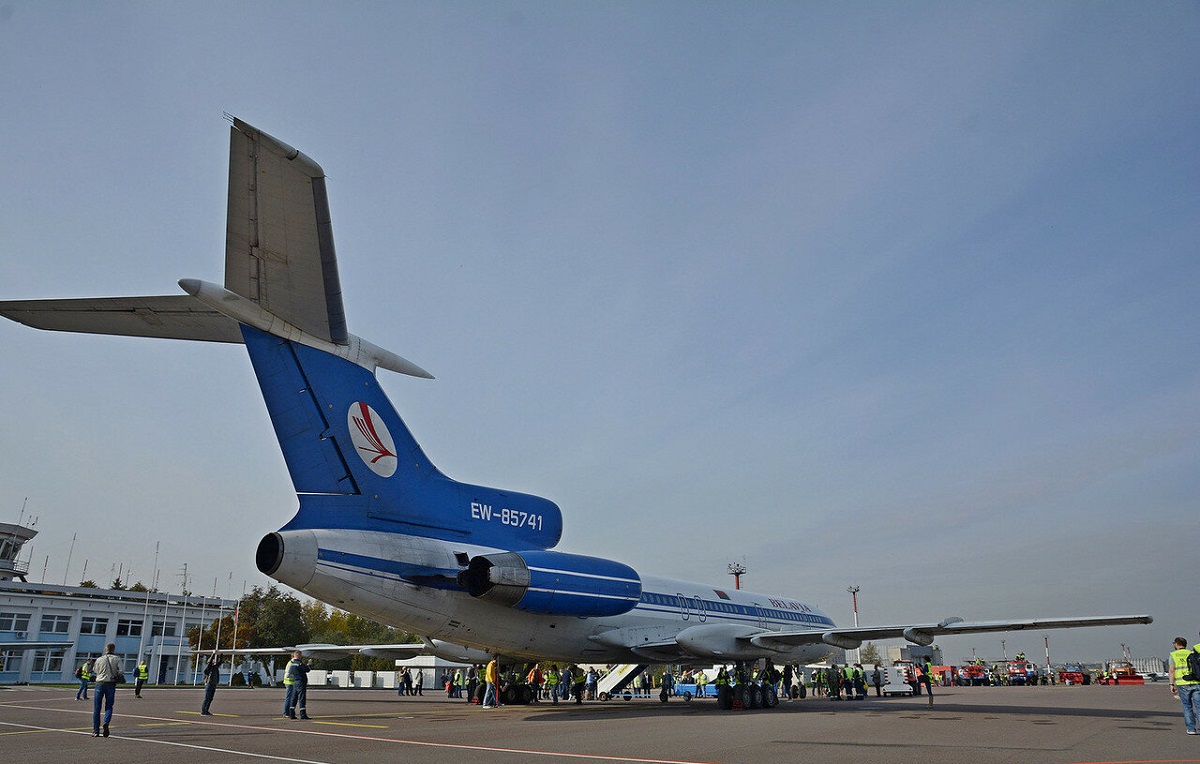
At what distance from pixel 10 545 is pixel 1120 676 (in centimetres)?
7292

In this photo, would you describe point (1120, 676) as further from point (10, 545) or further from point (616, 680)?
point (10, 545)

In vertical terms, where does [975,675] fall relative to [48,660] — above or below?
below

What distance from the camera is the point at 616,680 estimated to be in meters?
24.5

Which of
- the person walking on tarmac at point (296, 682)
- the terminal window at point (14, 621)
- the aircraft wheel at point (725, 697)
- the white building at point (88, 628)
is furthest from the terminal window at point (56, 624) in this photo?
the aircraft wheel at point (725, 697)

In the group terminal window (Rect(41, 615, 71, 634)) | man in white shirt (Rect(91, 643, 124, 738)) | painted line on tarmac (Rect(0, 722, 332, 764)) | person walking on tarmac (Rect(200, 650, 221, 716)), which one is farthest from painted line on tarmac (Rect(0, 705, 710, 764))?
terminal window (Rect(41, 615, 71, 634))

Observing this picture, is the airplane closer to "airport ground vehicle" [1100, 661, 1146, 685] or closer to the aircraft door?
the aircraft door

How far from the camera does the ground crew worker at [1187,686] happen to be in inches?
409

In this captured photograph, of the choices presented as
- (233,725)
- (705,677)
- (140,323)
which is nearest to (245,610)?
(705,677)

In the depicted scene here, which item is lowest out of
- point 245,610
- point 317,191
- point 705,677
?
point 705,677

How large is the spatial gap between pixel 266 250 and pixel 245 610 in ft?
177

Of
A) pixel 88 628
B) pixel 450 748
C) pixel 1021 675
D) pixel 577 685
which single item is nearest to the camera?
pixel 450 748

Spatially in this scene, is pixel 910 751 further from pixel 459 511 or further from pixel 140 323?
pixel 140 323

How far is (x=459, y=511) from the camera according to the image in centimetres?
1377

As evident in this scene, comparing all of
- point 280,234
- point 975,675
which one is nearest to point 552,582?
point 280,234
